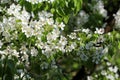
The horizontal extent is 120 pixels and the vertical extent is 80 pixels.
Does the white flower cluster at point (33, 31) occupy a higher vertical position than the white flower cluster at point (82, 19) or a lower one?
higher

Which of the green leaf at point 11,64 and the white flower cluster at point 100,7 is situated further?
the white flower cluster at point 100,7

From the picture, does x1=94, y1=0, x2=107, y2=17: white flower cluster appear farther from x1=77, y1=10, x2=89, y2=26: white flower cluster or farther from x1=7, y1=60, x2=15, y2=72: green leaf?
x1=7, y1=60, x2=15, y2=72: green leaf

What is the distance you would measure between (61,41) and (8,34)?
536mm

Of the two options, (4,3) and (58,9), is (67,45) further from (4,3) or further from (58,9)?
(4,3)

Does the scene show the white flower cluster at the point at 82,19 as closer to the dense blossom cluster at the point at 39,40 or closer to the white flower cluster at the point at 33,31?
the dense blossom cluster at the point at 39,40

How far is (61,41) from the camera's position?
442 cm

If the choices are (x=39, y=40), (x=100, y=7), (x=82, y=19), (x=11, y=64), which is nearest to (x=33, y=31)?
(x=39, y=40)

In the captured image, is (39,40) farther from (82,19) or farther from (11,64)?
(82,19)

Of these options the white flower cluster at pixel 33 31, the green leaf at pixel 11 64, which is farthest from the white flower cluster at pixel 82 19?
the green leaf at pixel 11 64

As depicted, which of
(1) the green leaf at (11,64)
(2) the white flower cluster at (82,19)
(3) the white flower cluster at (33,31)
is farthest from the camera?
(2) the white flower cluster at (82,19)

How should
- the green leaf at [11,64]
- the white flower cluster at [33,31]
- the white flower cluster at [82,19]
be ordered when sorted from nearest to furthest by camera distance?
the green leaf at [11,64]
the white flower cluster at [33,31]
the white flower cluster at [82,19]

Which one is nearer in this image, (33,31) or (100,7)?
(33,31)

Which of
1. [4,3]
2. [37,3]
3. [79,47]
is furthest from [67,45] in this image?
[4,3]

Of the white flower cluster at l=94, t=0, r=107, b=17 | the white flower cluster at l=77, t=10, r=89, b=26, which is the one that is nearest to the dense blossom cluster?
the white flower cluster at l=77, t=10, r=89, b=26
